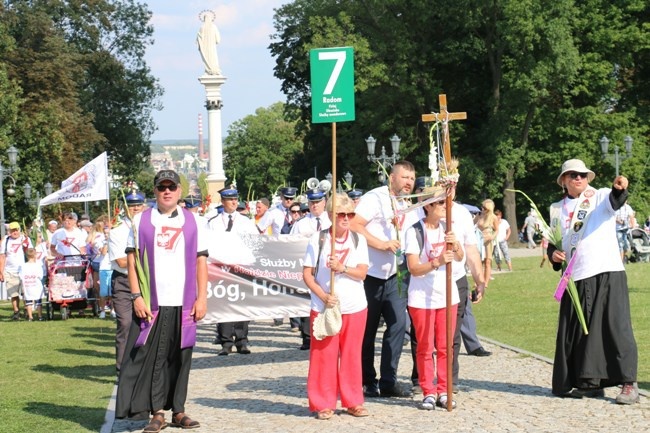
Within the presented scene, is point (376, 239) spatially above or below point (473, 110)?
below

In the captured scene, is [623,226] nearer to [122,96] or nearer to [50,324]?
[50,324]

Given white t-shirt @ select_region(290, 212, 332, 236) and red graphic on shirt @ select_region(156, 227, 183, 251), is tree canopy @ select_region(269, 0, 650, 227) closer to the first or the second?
white t-shirt @ select_region(290, 212, 332, 236)

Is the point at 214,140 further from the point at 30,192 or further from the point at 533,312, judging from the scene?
the point at 533,312

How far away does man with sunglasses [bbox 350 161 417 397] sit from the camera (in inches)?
435

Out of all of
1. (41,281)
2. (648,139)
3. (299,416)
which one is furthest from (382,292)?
(648,139)

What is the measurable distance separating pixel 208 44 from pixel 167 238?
56.8 m

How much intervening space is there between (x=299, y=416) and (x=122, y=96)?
6463cm

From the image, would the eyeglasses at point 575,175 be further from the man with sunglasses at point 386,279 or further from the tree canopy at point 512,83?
the tree canopy at point 512,83

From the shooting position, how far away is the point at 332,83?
34.9 feet

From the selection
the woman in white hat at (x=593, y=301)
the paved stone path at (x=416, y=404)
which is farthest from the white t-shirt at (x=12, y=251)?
the woman in white hat at (x=593, y=301)

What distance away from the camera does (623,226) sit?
109ft

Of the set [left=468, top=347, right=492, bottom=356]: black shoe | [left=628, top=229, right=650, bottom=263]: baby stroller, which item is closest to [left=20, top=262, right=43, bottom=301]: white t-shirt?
[left=468, top=347, right=492, bottom=356]: black shoe

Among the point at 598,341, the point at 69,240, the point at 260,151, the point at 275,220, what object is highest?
the point at 260,151

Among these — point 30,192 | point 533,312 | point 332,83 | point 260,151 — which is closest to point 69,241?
point 533,312
